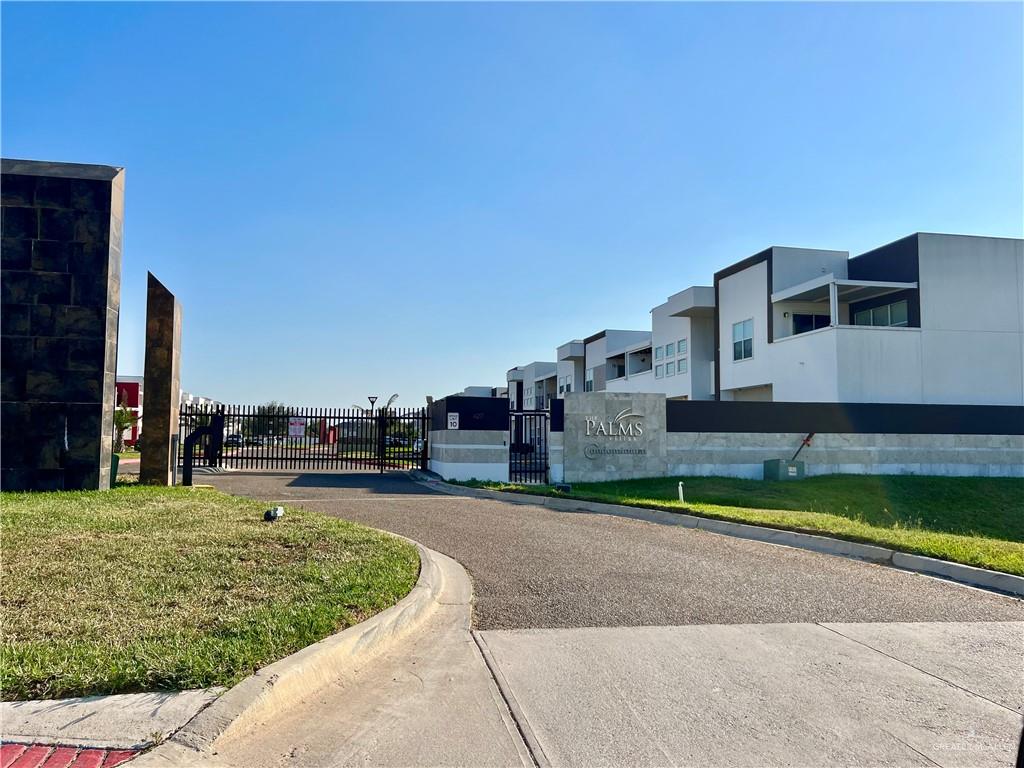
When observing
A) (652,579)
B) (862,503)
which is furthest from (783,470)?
(652,579)

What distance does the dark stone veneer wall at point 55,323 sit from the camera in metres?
12.7

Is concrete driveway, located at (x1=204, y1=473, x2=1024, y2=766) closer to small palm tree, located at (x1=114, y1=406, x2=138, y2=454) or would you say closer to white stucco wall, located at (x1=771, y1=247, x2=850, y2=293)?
small palm tree, located at (x1=114, y1=406, x2=138, y2=454)

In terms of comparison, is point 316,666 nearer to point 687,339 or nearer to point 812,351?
point 812,351

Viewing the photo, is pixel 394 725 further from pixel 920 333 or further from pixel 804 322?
pixel 804 322

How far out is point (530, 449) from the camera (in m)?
21.9

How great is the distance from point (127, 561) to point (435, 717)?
4.29 m

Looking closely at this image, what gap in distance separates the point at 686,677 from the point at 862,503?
14667 millimetres

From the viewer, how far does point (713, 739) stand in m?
3.91

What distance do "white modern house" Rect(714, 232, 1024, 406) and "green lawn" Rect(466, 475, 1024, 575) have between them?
484 centimetres

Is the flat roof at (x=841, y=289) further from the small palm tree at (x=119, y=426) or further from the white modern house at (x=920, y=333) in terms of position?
the small palm tree at (x=119, y=426)

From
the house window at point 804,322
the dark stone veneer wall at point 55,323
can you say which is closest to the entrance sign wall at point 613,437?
the dark stone veneer wall at point 55,323

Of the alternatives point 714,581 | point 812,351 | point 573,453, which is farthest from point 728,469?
point 714,581

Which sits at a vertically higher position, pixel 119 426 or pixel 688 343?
pixel 688 343

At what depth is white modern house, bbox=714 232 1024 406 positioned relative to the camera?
25.4m
